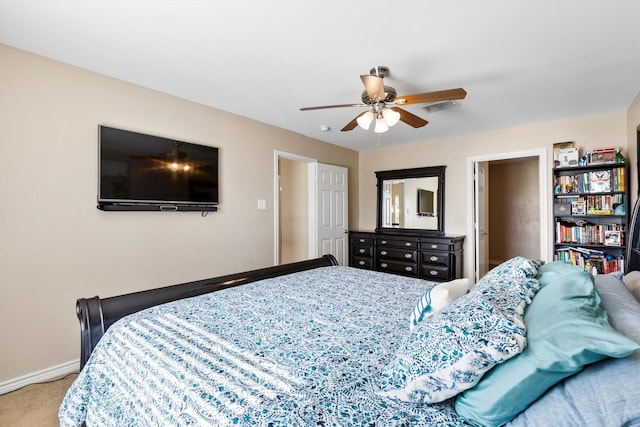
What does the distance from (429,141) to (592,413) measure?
4.61 metres

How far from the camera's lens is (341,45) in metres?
2.14

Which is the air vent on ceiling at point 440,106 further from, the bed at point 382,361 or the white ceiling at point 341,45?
the bed at point 382,361

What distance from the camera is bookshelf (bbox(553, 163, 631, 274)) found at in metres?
3.24

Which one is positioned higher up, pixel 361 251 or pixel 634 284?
pixel 634 284

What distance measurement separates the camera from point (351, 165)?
Answer: 551cm

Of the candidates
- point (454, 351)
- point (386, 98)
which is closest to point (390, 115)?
point (386, 98)

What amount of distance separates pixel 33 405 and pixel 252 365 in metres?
2.01

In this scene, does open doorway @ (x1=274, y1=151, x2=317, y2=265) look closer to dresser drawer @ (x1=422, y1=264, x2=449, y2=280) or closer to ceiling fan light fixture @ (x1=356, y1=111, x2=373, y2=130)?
dresser drawer @ (x1=422, y1=264, x2=449, y2=280)

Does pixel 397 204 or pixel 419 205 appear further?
pixel 397 204

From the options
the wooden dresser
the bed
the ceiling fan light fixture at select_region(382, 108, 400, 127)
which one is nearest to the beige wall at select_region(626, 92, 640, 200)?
the wooden dresser

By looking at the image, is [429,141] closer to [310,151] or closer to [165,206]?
[310,151]

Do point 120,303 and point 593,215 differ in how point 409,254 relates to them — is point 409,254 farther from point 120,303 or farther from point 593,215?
point 120,303

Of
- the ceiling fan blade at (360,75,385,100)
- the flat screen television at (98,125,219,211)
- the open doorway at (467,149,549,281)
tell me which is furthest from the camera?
the open doorway at (467,149,549,281)

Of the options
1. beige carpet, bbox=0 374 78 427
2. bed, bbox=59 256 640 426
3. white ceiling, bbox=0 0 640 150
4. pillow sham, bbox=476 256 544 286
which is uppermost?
white ceiling, bbox=0 0 640 150
